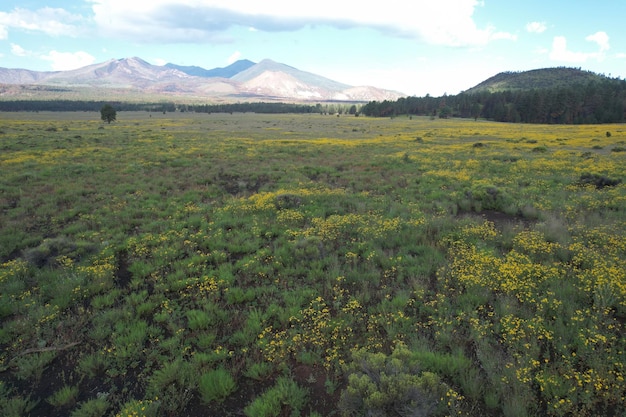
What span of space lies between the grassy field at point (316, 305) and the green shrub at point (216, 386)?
0.03 m

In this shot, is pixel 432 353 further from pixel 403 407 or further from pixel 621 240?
pixel 621 240

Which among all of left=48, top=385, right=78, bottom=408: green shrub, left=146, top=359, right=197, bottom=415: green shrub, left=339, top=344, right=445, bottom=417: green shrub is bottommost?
left=48, top=385, right=78, bottom=408: green shrub

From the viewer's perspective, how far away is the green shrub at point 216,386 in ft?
16.7

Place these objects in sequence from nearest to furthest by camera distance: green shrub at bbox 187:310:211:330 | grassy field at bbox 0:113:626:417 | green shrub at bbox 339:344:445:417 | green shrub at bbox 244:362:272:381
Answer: green shrub at bbox 339:344:445:417, grassy field at bbox 0:113:626:417, green shrub at bbox 244:362:272:381, green shrub at bbox 187:310:211:330

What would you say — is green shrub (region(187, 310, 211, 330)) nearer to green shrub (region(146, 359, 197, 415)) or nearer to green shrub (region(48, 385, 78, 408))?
green shrub (region(146, 359, 197, 415))

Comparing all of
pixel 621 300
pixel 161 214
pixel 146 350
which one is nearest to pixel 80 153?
pixel 161 214

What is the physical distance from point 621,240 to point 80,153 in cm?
3564

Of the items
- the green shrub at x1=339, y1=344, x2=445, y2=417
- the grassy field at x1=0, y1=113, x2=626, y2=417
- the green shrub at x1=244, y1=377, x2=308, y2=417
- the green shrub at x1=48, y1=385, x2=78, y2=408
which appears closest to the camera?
the green shrub at x1=339, y1=344, x2=445, y2=417

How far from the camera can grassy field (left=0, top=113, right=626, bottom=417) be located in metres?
4.91

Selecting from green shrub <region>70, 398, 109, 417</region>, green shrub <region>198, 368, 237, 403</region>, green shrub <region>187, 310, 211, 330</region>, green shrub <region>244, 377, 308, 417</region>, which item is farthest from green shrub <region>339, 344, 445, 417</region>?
green shrub <region>70, 398, 109, 417</region>

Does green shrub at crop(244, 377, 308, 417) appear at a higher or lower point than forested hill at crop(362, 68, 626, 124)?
lower

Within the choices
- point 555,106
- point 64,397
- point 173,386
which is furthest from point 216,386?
point 555,106

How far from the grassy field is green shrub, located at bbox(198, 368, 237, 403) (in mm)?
31

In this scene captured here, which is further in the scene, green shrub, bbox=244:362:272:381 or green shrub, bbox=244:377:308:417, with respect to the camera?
green shrub, bbox=244:362:272:381
